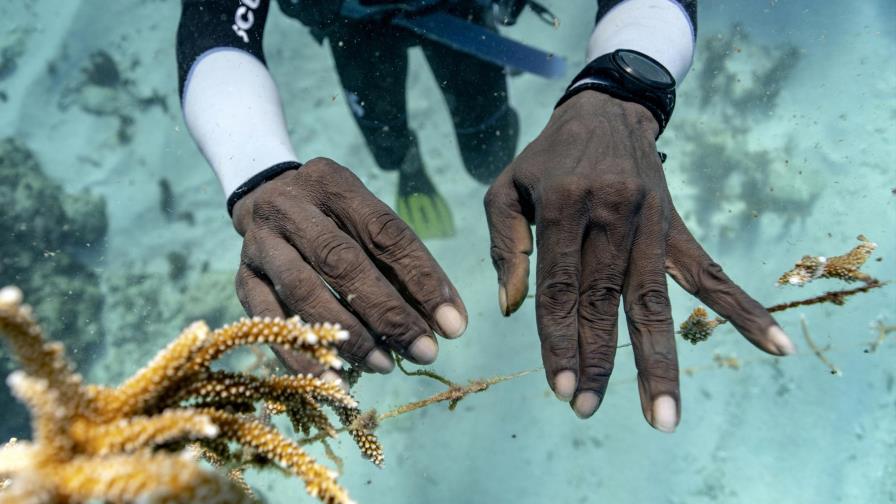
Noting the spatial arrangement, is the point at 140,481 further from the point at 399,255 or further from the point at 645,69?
the point at 645,69

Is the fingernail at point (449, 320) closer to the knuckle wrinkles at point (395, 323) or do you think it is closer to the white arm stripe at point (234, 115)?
the knuckle wrinkles at point (395, 323)

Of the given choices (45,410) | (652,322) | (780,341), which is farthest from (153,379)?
(780,341)

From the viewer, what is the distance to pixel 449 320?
1.88m

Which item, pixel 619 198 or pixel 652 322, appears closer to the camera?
pixel 652 322

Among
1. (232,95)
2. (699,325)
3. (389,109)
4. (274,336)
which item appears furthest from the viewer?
(389,109)

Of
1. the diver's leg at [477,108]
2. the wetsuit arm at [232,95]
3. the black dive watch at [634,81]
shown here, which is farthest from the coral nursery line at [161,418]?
the diver's leg at [477,108]

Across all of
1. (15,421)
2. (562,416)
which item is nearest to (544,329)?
(562,416)

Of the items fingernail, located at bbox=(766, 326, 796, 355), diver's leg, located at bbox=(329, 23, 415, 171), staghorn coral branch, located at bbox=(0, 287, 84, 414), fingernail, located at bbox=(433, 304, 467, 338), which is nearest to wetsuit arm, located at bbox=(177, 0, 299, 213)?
fingernail, located at bbox=(433, 304, 467, 338)

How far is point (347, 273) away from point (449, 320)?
425 mm

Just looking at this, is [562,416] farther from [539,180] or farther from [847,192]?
[847,192]

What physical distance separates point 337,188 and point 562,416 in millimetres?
3205

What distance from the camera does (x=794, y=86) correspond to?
16.6 ft

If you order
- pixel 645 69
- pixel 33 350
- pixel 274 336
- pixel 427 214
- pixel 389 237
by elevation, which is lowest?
pixel 427 214

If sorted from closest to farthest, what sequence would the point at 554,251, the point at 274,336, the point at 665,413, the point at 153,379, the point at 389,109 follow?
1. the point at 153,379
2. the point at 274,336
3. the point at 665,413
4. the point at 554,251
5. the point at 389,109
